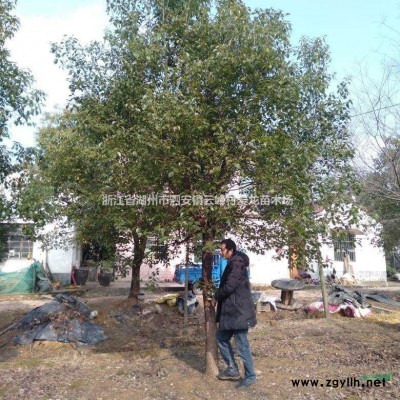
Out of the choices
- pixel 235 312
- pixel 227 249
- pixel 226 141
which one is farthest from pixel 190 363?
pixel 226 141

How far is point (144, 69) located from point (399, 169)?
250 inches

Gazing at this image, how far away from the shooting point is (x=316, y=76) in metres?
5.39

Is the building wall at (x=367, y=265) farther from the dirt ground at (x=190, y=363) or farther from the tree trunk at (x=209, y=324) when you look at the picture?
the tree trunk at (x=209, y=324)

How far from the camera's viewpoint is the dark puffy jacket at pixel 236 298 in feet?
14.8

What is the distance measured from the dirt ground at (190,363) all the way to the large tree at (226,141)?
711mm

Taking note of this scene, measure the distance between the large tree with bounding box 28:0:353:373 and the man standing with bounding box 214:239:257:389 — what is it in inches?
11.7

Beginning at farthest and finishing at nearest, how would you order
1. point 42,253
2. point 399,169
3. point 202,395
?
1. point 42,253
2. point 399,169
3. point 202,395

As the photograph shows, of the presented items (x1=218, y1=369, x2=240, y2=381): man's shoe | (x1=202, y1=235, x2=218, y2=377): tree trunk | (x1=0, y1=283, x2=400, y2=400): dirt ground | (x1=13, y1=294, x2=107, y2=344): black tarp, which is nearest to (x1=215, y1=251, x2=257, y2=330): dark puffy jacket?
(x1=202, y1=235, x2=218, y2=377): tree trunk

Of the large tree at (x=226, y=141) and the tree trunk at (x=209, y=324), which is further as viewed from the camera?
the tree trunk at (x=209, y=324)

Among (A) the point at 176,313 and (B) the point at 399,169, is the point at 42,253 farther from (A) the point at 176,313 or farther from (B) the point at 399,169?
(B) the point at 399,169

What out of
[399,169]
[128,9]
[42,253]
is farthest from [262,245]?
[42,253]

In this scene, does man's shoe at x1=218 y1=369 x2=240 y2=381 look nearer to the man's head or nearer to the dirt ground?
the dirt ground

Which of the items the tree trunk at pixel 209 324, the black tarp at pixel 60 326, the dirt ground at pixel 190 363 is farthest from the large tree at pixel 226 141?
the black tarp at pixel 60 326

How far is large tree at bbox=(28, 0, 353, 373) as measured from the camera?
172 inches
